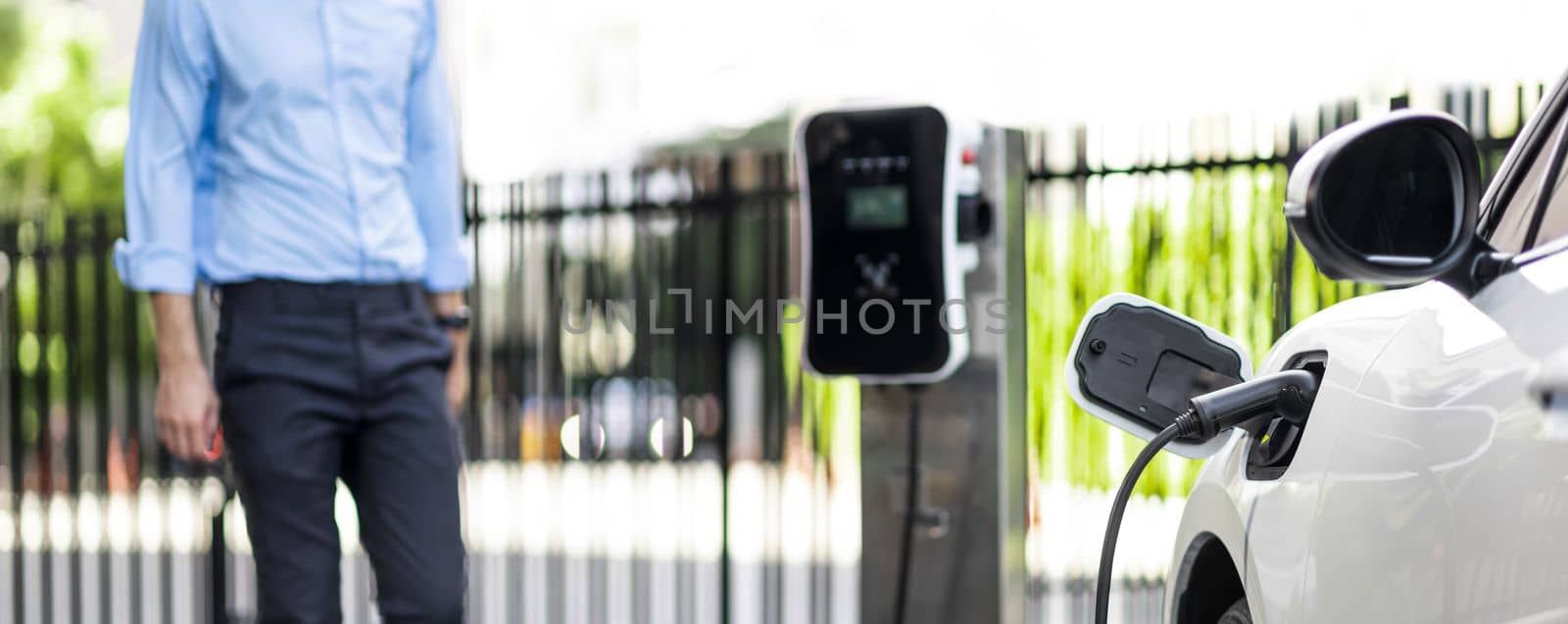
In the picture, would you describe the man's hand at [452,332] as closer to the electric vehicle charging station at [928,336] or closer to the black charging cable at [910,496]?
the electric vehicle charging station at [928,336]

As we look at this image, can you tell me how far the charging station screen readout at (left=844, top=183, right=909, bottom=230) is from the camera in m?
3.33

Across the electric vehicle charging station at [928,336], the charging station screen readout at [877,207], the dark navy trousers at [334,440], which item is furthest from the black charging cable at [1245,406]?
the charging station screen readout at [877,207]

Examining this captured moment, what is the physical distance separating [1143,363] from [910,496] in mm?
1262

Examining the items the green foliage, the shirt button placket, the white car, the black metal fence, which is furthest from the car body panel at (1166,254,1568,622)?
the green foliage

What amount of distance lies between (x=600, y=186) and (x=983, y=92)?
30.7 ft

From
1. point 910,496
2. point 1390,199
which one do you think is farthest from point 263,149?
point 1390,199

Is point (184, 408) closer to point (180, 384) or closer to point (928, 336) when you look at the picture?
point (180, 384)

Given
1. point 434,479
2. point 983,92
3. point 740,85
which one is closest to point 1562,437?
point 434,479

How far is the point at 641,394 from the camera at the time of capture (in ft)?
18.4

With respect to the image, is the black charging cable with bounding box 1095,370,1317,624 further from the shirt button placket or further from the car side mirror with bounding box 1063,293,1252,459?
the shirt button placket

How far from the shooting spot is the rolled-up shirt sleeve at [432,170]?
9.57 ft

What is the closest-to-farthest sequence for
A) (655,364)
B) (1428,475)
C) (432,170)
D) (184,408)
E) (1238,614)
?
(1428,475) < (1238,614) < (184,408) < (432,170) < (655,364)

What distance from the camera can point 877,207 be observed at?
3359 millimetres

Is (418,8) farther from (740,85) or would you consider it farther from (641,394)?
(740,85)
